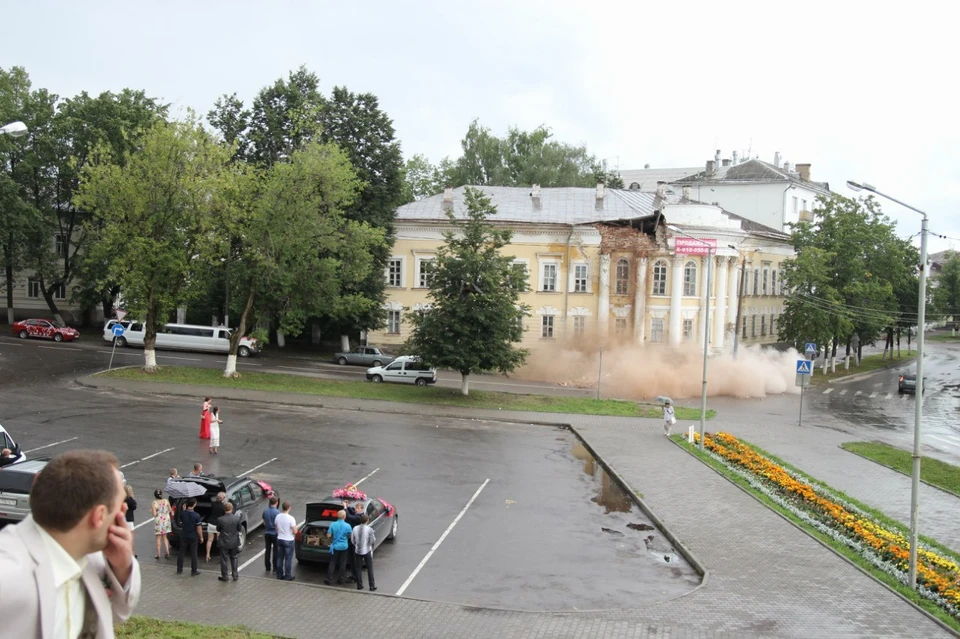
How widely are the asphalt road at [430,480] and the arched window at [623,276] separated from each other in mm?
24322

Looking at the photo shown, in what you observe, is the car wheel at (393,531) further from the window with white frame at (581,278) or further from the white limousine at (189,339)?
the window with white frame at (581,278)

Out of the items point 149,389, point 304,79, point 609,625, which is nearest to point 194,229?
point 149,389

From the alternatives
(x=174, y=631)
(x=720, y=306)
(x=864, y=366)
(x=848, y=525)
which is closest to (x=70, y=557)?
(x=174, y=631)

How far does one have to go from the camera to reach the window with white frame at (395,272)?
57.9m

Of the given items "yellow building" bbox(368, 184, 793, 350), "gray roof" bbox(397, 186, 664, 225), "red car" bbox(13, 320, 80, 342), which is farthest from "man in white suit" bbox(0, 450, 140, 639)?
"red car" bbox(13, 320, 80, 342)

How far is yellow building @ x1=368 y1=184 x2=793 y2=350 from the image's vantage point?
2223 inches

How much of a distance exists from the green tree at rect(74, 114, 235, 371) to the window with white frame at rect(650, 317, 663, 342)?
31400 mm

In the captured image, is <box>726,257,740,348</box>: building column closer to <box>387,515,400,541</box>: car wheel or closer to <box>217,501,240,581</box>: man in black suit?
<box>387,515,400,541</box>: car wheel

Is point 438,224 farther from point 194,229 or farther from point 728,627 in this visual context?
point 728,627

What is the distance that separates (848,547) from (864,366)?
61836 millimetres

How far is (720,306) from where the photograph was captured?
200 ft

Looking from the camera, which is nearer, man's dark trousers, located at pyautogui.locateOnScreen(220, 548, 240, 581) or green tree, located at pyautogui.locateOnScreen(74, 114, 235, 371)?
man's dark trousers, located at pyautogui.locateOnScreen(220, 548, 240, 581)

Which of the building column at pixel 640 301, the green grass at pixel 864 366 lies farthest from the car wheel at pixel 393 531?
the green grass at pixel 864 366

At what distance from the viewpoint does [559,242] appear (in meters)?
56.9
